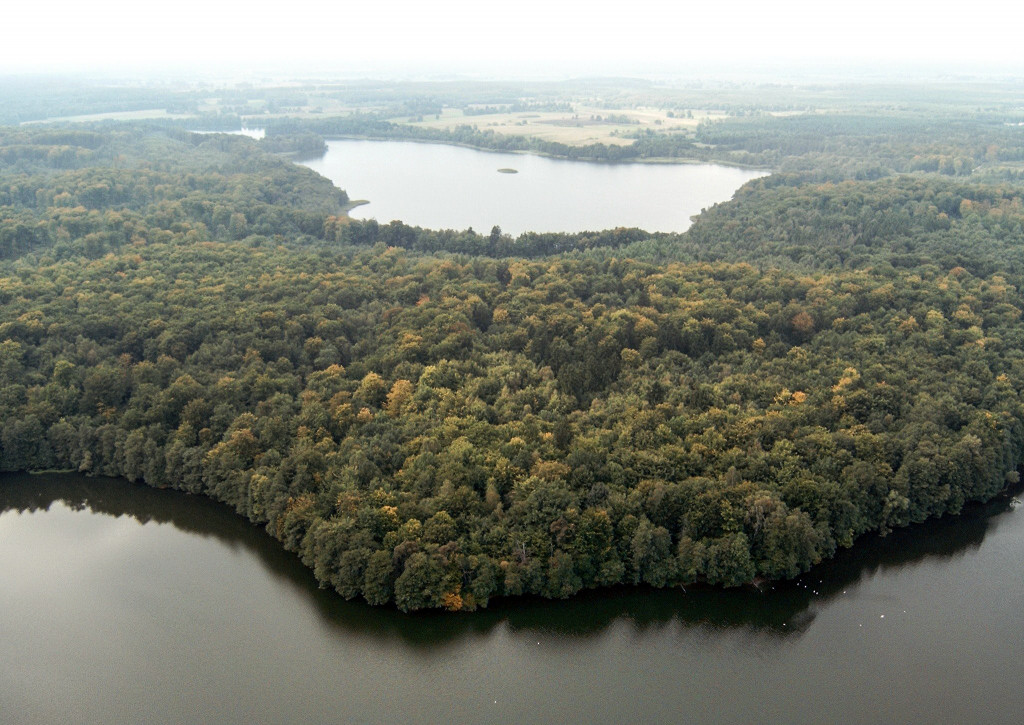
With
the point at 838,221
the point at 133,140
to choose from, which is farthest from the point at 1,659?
the point at 133,140

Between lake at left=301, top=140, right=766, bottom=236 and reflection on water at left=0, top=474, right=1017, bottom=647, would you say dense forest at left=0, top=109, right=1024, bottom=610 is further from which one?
lake at left=301, top=140, right=766, bottom=236

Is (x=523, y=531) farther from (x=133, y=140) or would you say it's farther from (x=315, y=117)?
(x=315, y=117)

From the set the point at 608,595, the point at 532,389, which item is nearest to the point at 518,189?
the point at 532,389

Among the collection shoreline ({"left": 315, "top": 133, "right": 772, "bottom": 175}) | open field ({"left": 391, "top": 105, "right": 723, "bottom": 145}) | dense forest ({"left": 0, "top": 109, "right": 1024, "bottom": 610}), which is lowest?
dense forest ({"left": 0, "top": 109, "right": 1024, "bottom": 610})

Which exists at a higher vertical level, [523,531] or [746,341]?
[746,341]

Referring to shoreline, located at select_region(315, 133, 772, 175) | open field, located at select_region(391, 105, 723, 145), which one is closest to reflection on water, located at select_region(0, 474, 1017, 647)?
shoreline, located at select_region(315, 133, 772, 175)

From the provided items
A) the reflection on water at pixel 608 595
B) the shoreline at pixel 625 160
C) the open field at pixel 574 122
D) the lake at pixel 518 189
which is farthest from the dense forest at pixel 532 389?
the open field at pixel 574 122
